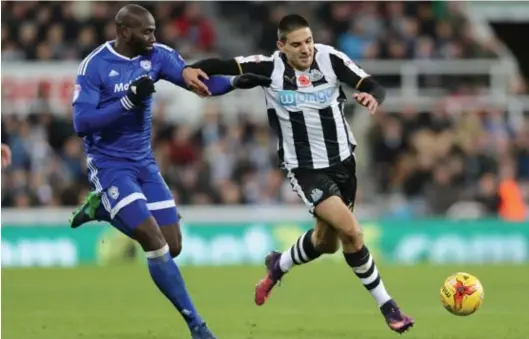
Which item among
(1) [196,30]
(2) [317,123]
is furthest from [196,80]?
(1) [196,30]

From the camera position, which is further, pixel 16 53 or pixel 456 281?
pixel 16 53

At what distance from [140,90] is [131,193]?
0.80m

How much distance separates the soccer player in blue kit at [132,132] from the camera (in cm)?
897

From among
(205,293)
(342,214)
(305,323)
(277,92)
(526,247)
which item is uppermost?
(277,92)

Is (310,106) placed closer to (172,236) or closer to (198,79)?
(198,79)

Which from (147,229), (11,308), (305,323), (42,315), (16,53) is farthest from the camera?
(16,53)

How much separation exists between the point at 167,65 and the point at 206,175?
9.46m

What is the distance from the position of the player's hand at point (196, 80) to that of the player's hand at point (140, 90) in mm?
440

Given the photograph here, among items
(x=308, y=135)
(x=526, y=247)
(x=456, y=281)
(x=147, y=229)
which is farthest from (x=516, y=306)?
(x=526, y=247)

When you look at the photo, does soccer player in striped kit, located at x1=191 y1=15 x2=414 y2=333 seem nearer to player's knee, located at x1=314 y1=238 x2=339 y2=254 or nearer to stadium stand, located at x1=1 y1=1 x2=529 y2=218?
player's knee, located at x1=314 y1=238 x2=339 y2=254

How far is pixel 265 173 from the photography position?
1919 centimetres

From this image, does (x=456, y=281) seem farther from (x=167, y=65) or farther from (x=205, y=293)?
(x=205, y=293)

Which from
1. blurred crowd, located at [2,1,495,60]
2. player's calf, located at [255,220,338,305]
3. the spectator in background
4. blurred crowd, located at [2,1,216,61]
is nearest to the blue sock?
player's calf, located at [255,220,338,305]

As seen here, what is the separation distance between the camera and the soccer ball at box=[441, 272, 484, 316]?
9531 millimetres
